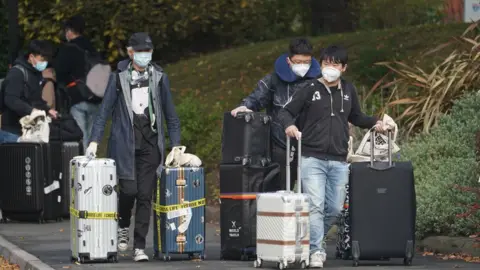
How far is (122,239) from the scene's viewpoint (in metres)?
12.0

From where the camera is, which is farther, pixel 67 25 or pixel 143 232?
pixel 67 25

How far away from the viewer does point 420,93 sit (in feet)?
54.5

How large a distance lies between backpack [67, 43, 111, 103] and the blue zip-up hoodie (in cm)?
541

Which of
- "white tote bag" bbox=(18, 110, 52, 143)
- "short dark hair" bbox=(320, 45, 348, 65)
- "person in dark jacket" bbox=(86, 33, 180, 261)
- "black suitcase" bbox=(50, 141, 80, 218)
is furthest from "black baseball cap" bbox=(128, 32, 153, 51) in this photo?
"black suitcase" bbox=(50, 141, 80, 218)

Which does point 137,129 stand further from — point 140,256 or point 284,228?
point 284,228

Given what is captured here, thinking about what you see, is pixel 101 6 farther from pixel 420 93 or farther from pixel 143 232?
pixel 143 232

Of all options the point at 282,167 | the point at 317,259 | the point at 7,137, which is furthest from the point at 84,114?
the point at 317,259

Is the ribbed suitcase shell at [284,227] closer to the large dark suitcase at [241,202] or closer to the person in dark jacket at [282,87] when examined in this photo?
the large dark suitcase at [241,202]

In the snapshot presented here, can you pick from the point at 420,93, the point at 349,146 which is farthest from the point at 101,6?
the point at 349,146

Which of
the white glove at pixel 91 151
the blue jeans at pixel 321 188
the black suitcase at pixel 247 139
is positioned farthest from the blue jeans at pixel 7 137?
the blue jeans at pixel 321 188

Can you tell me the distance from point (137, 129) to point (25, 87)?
3997mm

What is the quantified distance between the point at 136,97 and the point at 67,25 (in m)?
5.94

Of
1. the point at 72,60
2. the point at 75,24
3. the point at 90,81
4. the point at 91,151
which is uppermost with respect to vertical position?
the point at 75,24

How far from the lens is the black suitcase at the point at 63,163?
15.6m
